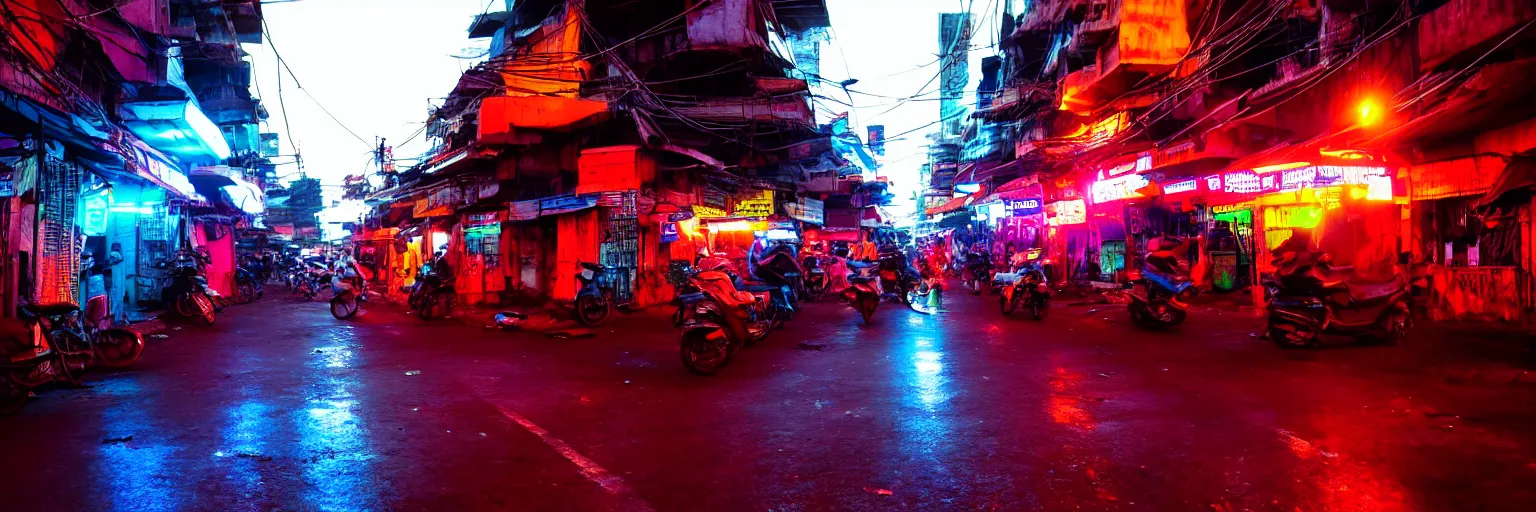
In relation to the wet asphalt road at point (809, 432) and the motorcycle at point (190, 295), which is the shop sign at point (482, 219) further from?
the wet asphalt road at point (809, 432)

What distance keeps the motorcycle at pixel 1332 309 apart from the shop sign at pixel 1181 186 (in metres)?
5.87

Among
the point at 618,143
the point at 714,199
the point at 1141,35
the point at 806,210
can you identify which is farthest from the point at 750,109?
the point at 1141,35

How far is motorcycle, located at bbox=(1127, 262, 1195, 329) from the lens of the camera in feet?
38.8

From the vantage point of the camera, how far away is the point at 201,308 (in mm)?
14875

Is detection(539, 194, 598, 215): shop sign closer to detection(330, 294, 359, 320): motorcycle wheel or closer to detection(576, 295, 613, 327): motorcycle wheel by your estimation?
detection(576, 295, 613, 327): motorcycle wheel

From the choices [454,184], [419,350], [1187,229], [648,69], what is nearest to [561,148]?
[648,69]

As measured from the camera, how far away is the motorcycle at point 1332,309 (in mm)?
9172

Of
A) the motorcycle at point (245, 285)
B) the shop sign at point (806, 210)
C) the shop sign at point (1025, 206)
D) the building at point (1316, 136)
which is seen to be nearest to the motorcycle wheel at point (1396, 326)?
the building at point (1316, 136)

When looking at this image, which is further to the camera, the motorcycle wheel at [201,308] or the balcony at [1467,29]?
the motorcycle wheel at [201,308]

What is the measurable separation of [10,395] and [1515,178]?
1735cm

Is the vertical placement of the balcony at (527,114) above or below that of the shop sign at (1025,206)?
above

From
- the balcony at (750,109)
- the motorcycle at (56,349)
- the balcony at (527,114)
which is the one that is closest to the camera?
the motorcycle at (56,349)

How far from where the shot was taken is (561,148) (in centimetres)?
1894

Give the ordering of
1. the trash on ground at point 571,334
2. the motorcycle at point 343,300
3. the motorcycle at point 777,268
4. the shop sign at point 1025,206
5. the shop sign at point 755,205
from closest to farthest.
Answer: the trash on ground at point 571,334, the motorcycle at point 777,268, the motorcycle at point 343,300, the shop sign at point 755,205, the shop sign at point 1025,206
